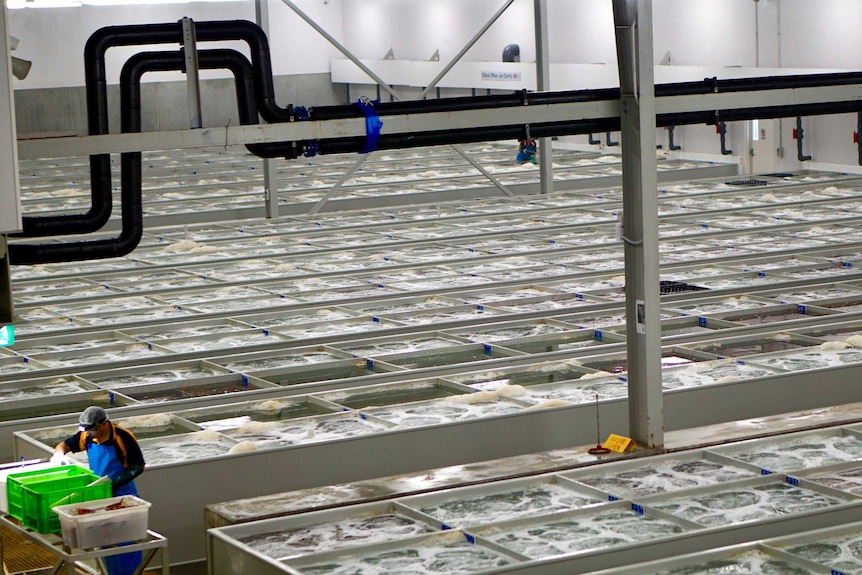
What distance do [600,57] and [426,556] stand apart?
75.4ft

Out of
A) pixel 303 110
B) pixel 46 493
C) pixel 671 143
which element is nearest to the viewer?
pixel 46 493

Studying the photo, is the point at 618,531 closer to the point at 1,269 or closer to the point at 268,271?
the point at 1,269

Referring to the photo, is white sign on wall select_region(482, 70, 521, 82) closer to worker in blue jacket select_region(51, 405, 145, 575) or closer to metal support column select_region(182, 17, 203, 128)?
metal support column select_region(182, 17, 203, 128)

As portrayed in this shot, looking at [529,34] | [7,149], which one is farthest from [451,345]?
[529,34]

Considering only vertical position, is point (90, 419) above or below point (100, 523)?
above

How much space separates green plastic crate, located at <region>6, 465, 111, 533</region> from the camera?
7266 mm

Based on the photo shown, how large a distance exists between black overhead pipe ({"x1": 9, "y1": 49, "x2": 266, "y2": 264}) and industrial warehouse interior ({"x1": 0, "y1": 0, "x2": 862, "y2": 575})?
2 centimetres

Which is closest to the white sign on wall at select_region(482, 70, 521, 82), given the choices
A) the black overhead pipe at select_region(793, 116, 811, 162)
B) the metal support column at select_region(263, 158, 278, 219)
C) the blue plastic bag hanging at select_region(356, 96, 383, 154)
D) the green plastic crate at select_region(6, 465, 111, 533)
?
the black overhead pipe at select_region(793, 116, 811, 162)

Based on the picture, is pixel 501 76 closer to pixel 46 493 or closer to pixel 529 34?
pixel 529 34

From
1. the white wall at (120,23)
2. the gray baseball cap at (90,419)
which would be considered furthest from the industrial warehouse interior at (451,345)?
the white wall at (120,23)

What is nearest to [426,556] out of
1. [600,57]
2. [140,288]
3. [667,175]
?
[140,288]

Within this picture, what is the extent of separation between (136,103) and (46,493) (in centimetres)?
307

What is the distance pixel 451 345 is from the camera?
41.2ft

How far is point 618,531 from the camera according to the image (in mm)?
7832
